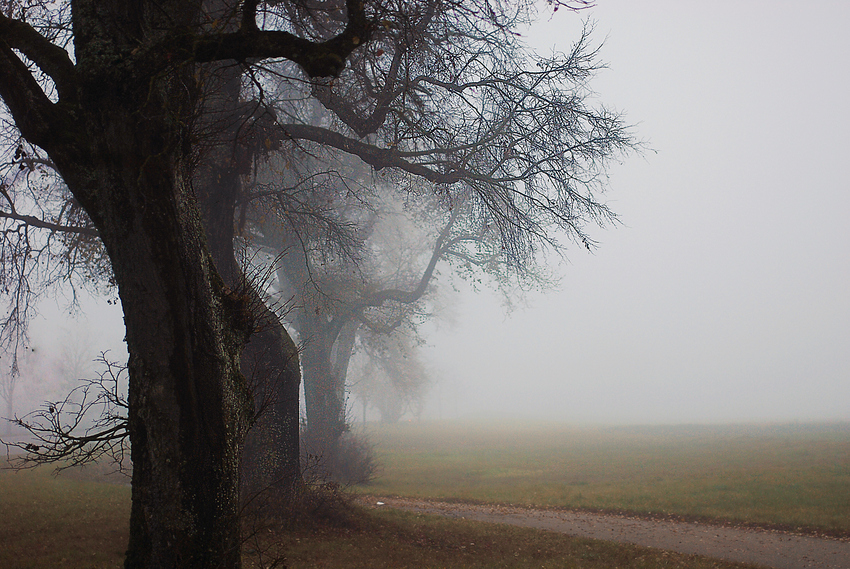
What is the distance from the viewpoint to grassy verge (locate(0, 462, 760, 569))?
24.2ft

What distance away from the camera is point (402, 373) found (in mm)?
44250

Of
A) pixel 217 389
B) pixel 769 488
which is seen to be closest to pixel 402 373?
pixel 769 488

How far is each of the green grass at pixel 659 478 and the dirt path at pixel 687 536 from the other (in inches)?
40.3

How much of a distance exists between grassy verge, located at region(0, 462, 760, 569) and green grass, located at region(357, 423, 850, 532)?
16.7ft

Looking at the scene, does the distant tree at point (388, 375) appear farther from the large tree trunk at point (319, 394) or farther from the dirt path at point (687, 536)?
the dirt path at point (687, 536)

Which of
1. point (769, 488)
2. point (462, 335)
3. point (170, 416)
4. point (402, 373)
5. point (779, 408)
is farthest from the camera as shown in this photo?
point (462, 335)

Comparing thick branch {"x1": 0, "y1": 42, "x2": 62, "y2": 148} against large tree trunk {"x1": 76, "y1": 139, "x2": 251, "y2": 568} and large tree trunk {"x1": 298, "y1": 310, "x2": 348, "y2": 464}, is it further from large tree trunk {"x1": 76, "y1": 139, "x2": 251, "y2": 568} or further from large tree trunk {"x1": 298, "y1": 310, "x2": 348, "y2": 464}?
large tree trunk {"x1": 298, "y1": 310, "x2": 348, "y2": 464}

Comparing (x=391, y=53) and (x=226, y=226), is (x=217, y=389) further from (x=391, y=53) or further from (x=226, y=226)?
(x=391, y=53)

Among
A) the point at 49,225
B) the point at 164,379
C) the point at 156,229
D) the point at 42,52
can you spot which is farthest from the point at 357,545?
the point at 49,225

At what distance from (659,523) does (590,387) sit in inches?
4723

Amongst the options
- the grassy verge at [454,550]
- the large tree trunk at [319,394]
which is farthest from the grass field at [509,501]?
the large tree trunk at [319,394]

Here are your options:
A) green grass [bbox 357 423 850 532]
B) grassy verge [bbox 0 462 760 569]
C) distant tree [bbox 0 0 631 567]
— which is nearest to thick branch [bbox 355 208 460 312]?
green grass [bbox 357 423 850 532]

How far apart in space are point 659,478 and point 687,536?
8.34 meters

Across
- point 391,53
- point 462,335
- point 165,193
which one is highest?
point 462,335
